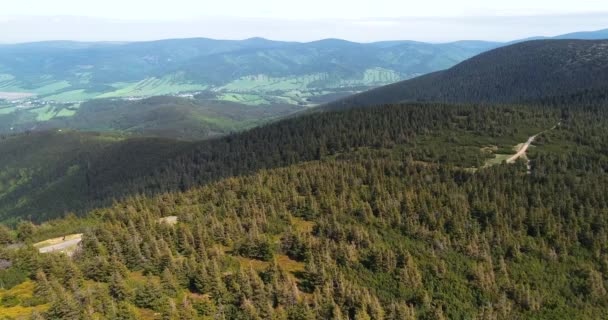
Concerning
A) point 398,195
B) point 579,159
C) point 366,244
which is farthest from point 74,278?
point 579,159

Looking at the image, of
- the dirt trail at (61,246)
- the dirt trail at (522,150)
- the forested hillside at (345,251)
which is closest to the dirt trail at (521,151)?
the dirt trail at (522,150)

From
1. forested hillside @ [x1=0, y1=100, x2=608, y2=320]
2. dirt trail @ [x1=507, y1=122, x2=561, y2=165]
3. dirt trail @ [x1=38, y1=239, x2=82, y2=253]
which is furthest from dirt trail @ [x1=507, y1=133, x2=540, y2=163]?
dirt trail @ [x1=38, y1=239, x2=82, y2=253]

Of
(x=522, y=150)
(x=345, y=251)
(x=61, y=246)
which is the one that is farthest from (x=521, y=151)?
(x=61, y=246)

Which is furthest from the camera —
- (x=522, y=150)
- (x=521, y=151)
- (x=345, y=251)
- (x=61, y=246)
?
(x=522, y=150)

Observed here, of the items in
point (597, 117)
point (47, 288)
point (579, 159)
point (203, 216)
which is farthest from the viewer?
point (597, 117)

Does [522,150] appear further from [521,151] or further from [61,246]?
[61,246]

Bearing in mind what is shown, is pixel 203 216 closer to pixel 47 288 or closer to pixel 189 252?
pixel 189 252

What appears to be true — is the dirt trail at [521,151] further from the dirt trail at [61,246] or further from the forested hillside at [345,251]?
the dirt trail at [61,246]

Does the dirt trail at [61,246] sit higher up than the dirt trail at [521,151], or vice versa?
the dirt trail at [521,151]

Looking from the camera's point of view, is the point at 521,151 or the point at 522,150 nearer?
the point at 521,151
